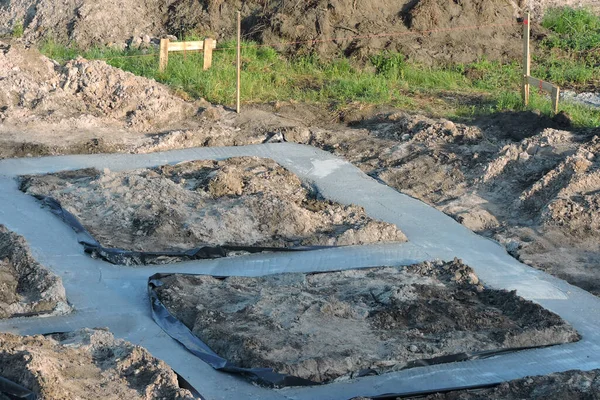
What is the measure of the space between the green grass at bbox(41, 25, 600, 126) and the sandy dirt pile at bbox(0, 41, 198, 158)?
0.81 metres

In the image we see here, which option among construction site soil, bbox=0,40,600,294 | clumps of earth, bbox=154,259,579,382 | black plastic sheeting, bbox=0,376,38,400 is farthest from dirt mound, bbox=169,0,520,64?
black plastic sheeting, bbox=0,376,38,400

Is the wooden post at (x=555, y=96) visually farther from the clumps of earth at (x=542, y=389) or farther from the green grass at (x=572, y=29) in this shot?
the clumps of earth at (x=542, y=389)

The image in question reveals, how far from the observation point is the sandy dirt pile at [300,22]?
1569cm

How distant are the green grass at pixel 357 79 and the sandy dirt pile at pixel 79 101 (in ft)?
2.67

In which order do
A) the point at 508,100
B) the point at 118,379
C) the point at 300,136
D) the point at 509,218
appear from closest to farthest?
the point at 118,379, the point at 509,218, the point at 300,136, the point at 508,100

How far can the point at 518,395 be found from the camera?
20.4 ft

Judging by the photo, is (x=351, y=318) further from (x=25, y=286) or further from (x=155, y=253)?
(x=25, y=286)

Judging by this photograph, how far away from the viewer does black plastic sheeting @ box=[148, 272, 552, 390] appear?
6.49 m

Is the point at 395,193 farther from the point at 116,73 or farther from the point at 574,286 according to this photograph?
the point at 116,73

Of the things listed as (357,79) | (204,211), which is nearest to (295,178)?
(204,211)

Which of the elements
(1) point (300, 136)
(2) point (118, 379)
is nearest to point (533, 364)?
(2) point (118, 379)

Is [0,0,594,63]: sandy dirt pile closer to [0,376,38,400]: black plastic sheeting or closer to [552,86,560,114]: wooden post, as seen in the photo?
[552,86,560,114]: wooden post

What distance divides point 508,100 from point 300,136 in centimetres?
329

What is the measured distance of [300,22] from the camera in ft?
51.9
